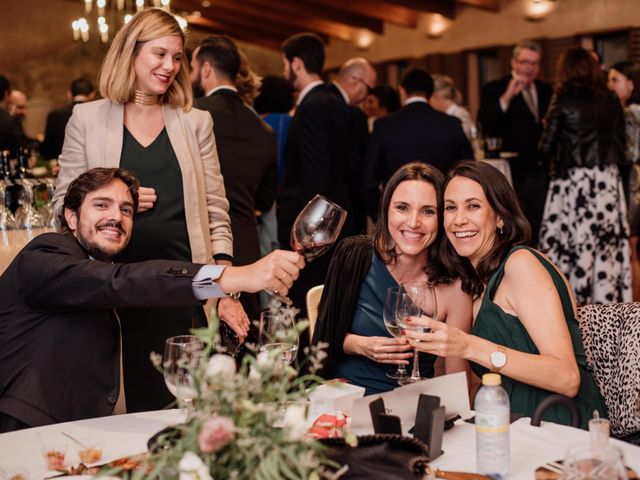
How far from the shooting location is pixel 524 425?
1.92 m

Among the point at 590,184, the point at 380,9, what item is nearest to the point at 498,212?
the point at 590,184

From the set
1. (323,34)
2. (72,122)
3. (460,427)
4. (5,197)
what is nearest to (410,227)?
(460,427)

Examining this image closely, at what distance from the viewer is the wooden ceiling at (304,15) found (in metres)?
12.4

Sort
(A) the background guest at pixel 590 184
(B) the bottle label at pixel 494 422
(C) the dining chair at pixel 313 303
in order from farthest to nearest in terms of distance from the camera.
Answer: (A) the background guest at pixel 590 184 → (C) the dining chair at pixel 313 303 → (B) the bottle label at pixel 494 422

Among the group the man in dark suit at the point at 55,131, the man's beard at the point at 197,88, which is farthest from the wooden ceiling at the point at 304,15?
the man's beard at the point at 197,88

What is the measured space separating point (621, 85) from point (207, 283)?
5.73 meters

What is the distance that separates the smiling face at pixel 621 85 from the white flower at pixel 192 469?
6406 millimetres

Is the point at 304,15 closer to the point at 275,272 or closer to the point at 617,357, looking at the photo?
the point at 617,357

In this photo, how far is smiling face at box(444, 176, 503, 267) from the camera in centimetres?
261

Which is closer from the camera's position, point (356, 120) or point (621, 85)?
point (356, 120)

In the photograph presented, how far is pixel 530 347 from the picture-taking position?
2.37 metres

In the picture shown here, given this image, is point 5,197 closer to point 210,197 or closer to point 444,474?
point 210,197

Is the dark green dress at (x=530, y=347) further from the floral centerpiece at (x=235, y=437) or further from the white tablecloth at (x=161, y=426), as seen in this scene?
the floral centerpiece at (x=235, y=437)

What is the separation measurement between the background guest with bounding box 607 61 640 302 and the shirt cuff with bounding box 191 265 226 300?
4.67 m
